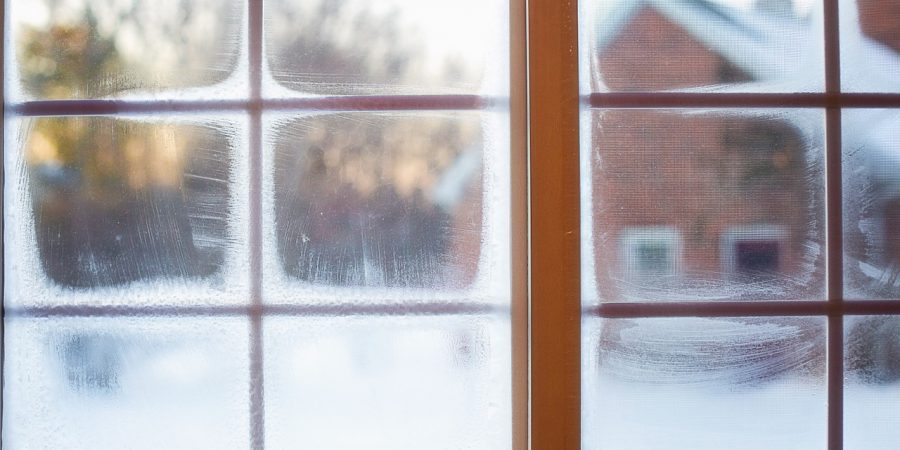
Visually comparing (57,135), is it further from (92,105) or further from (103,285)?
(103,285)

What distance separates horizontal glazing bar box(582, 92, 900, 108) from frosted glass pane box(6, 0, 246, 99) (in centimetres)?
70

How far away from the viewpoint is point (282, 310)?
1213 mm

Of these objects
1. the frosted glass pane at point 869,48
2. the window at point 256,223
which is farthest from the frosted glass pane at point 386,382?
the frosted glass pane at point 869,48

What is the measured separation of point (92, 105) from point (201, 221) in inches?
11.8

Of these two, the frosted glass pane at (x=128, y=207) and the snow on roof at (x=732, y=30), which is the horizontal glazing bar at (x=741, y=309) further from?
the frosted glass pane at (x=128, y=207)

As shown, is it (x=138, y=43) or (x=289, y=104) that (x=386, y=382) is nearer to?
(x=289, y=104)

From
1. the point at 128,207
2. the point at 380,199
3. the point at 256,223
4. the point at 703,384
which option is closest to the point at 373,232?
the point at 380,199

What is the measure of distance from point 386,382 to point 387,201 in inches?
13.4

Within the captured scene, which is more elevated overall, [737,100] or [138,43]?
[138,43]

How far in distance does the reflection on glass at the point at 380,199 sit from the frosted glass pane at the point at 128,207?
0.11 m

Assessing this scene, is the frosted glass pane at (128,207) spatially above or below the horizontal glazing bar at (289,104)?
below

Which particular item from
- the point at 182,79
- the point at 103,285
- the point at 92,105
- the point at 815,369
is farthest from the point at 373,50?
the point at 815,369

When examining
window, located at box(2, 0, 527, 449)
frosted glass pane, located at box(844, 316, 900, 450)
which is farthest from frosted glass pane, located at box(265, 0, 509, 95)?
frosted glass pane, located at box(844, 316, 900, 450)

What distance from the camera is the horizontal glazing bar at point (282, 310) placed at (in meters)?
1.21
